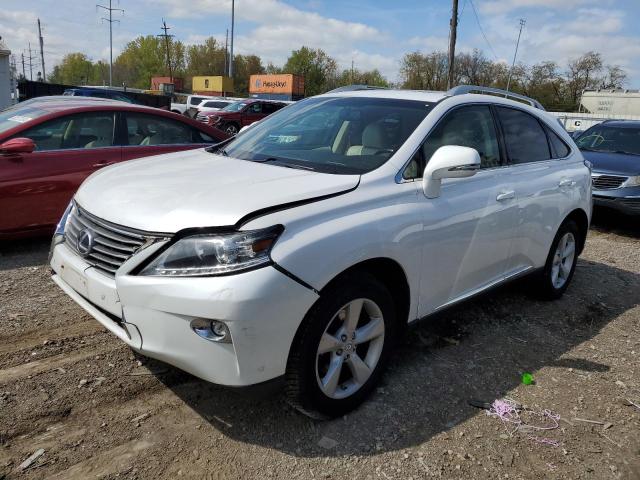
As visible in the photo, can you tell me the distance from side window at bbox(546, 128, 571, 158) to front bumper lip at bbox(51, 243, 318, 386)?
10.4 ft

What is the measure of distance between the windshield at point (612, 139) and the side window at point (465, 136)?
6.44m

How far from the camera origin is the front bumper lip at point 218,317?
2217 millimetres

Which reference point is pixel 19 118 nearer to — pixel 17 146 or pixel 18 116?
pixel 18 116

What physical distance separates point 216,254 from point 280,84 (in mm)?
60299

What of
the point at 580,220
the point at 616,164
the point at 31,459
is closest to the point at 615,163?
the point at 616,164

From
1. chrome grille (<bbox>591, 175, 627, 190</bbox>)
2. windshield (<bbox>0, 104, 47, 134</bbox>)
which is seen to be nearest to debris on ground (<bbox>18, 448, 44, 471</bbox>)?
windshield (<bbox>0, 104, 47, 134</bbox>)

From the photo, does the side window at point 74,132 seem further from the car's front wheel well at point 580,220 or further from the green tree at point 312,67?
the green tree at point 312,67

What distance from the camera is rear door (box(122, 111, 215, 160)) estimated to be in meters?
5.86

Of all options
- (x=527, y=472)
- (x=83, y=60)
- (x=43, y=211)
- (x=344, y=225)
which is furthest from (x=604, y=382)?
(x=83, y=60)

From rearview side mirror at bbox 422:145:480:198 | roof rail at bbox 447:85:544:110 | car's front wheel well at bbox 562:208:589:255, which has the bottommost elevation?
car's front wheel well at bbox 562:208:589:255

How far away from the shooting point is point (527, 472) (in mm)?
2584

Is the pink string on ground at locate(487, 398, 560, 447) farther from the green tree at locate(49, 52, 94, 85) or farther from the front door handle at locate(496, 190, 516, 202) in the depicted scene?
the green tree at locate(49, 52, 94, 85)

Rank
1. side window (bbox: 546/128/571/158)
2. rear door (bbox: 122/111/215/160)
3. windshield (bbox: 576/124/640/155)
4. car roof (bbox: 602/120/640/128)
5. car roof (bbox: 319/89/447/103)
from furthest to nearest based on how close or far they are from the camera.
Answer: car roof (bbox: 602/120/640/128)
windshield (bbox: 576/124/640/155)
rear door (bbox: 122/111/215/160)
side window (bbox: 546/128/571/158)
car roof (bbox: 319/89/447/103)

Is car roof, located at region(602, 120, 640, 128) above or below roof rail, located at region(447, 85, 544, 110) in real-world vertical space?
below
